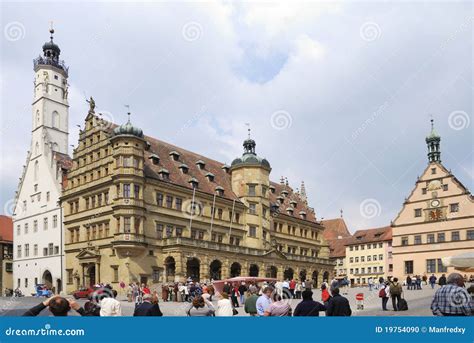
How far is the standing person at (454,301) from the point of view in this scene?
975 centimetres

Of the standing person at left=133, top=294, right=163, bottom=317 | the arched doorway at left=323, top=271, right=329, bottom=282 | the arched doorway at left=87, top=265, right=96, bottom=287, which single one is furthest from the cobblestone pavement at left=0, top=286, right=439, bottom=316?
the arched doorway at left=323, top=271, right=329, bottom=282

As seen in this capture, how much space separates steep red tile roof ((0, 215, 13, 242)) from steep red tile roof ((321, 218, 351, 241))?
55462 mm

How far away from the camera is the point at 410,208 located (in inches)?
2579

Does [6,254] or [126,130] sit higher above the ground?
[126,130]

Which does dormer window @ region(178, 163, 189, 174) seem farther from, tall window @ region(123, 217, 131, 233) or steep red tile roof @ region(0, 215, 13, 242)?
steep red tile roof @ region(0, 215, 13, 242)

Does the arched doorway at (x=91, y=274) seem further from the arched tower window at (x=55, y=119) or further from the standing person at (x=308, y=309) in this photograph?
the standing person at (x=308, y=309)

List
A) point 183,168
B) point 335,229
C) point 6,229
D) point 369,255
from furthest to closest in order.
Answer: point 335,229 → point 369,255 → point 6,229 → point 183,168

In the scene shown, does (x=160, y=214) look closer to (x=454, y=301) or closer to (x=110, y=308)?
(x=110, y=308)

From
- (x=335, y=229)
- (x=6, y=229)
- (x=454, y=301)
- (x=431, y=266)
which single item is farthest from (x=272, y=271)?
(x=454, y=301)

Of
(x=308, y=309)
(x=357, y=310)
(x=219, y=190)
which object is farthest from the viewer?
(x=219, y=190)

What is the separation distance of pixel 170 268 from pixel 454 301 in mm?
43322

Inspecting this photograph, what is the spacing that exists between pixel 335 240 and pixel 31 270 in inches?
2126

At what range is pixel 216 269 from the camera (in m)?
55.8
